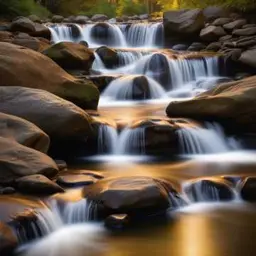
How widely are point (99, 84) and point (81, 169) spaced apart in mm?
4876

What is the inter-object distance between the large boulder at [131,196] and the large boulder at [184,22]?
11646 millimetres

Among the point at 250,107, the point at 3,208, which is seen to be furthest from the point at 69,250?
the point at 250,107

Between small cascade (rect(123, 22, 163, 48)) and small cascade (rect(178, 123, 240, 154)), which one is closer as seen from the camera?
small cascade (rect(178, 123, 240, 154))

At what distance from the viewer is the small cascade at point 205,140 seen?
28.9ft

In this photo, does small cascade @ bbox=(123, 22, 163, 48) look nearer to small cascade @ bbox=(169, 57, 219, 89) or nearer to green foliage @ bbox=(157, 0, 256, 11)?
green foliage @ bbox=(157, 0, 256, 11)

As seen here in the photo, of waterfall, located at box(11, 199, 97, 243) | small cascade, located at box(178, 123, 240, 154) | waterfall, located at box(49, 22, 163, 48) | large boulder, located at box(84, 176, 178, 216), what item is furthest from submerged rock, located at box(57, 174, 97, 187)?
waterfall, located at box(49, 22, 163, 48)

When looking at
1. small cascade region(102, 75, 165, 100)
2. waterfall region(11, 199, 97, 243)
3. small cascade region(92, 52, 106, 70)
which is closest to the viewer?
waterfall region(11, 199, 97, 243)

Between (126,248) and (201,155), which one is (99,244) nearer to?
(126,248)

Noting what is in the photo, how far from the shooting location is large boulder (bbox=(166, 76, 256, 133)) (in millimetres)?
9297

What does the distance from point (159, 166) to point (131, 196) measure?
1.98 metres

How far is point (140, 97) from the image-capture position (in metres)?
12.2

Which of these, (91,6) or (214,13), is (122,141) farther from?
(91,6)

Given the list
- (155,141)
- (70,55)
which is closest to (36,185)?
(155,141)

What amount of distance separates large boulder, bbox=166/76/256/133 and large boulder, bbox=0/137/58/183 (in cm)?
347
